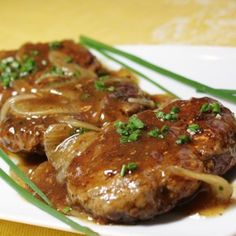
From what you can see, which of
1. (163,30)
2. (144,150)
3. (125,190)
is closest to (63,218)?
(125,190)

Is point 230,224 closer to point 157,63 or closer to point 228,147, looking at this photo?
point 228,147

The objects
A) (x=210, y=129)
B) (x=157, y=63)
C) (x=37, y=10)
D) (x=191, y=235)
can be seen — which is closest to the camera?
(x=191, y=235)

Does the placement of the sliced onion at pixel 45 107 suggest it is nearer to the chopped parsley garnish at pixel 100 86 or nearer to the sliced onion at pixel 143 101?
the chopped parsley garnish at pixel 100 86

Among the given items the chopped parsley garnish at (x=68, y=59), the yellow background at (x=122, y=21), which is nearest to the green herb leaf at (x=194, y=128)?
the chopped parsley garnish at (x=68, y=59)

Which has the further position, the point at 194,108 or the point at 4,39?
the point at 4,39

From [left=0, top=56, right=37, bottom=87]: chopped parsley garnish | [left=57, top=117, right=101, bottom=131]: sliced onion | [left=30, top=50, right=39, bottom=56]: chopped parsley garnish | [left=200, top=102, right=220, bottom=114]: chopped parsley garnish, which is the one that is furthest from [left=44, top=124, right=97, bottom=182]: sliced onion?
[left=30, top=50, right=39, bottom=56]: chopped parsley garnish

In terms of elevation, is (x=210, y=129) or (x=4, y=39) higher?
(x=210, y=129)

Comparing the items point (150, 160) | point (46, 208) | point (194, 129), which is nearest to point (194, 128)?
point (194, 129)
